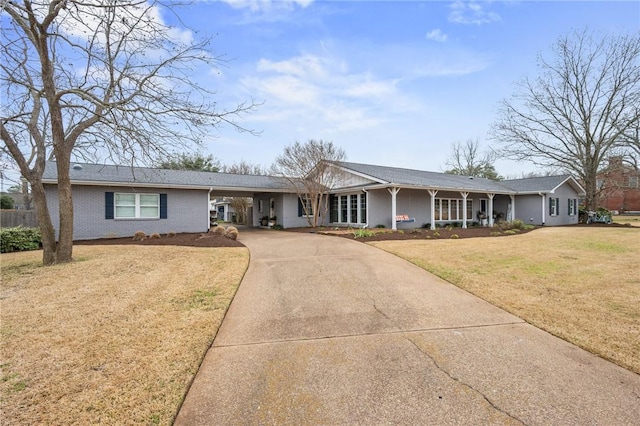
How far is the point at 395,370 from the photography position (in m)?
3.20

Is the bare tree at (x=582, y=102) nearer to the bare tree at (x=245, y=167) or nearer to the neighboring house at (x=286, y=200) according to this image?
the neighboring house at (x=286, y=200)

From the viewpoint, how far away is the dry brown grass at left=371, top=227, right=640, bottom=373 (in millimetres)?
4098

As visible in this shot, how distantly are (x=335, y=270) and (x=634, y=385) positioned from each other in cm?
530

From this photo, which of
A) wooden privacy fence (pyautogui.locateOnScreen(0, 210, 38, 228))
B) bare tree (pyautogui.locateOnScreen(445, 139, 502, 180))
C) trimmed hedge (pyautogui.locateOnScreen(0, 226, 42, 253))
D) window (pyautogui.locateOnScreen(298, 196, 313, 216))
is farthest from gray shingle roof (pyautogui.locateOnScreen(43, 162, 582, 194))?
bare tree (pyautogui.locateOnScreen(445, 139, 502, 180))

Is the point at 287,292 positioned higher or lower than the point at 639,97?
lower

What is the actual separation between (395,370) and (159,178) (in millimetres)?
15257

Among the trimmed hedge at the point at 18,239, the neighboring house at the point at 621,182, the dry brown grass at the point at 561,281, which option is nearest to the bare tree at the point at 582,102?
the neighboring house at the point at 621,182

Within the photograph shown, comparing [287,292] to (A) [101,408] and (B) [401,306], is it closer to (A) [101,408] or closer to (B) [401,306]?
(B) [401,306]

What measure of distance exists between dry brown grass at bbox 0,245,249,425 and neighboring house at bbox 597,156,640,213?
107 ft

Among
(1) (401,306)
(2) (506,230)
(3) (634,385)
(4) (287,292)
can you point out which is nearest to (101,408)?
(4) (287,292)

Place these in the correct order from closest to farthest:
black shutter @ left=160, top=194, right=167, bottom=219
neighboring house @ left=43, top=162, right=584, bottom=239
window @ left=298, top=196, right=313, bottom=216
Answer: neighboring house @ left=43, top=162, right=584, bottom=239 → black shutter @ left=160, top=194, right=167, bottom=219 → window @ left=298, top=196, right=313, bottom=216

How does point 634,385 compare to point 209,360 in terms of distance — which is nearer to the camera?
point 634,385

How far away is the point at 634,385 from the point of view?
116 inches

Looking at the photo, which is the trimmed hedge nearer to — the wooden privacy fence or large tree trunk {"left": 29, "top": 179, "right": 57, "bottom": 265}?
large tree trunk {"left": 29, "top": 179, "right": 57, "bottom": 265}
